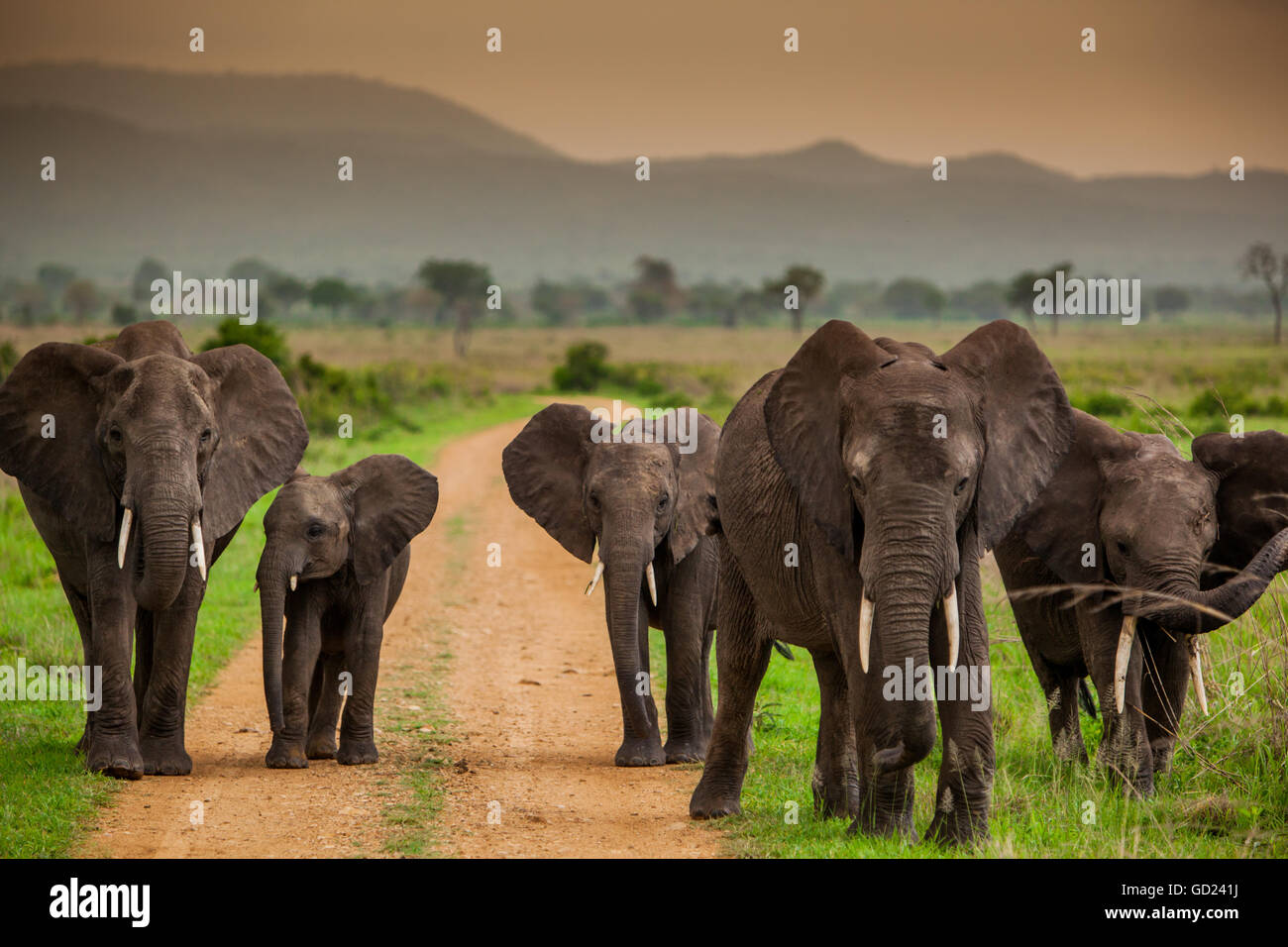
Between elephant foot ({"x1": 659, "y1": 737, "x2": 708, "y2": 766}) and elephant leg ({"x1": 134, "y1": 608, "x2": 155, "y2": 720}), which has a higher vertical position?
elephant leg ({"x1": 134, "y1": 608, "x2": 155, "y2": 720})

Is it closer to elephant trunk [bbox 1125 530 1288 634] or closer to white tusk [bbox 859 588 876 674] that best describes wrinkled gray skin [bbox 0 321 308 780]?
white tusk [bbox 859 588 876 674]

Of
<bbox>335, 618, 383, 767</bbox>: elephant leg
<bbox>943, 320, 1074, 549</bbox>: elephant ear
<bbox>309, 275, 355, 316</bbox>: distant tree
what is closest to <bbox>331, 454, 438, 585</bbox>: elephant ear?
<bbox>335, 618, 383, 767</bbox>: elephant leg

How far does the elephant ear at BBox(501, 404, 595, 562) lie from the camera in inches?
392

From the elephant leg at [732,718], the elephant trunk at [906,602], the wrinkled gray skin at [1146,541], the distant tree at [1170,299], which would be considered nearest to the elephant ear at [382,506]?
the elephant leg at [732,718]

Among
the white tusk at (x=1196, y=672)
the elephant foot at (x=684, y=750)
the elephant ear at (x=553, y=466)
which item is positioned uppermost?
the elephant ear at (x=553, y=466)

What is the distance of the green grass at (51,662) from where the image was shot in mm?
7383

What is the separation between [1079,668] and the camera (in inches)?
351

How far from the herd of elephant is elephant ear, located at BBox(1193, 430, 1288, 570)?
0.05 feet

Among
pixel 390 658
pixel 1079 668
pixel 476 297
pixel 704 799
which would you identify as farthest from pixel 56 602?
pixel 476 297

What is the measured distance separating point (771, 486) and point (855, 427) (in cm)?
117

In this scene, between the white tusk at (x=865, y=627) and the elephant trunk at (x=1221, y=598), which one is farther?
the elephant trunk at (x=1221, y=598)

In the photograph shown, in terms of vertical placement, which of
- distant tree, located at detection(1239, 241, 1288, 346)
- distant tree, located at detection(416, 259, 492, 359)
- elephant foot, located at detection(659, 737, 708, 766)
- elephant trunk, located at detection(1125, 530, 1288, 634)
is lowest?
elephant foot, located at detection(659, 737, 708, 766)

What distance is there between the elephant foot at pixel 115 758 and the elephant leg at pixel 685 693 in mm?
3145

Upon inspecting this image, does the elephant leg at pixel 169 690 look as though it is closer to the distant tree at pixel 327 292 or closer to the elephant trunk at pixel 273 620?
the elephant trunk at pixel 273 620
